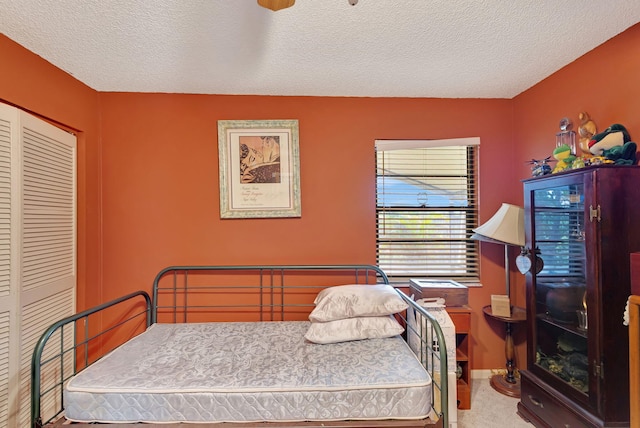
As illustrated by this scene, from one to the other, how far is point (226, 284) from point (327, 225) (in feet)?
3.30

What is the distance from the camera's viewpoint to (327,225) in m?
2.59

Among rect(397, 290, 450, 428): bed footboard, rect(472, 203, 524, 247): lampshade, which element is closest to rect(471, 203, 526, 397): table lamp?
rect(472, 203, 524, 247): lampshade

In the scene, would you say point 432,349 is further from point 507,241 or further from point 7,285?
point 7,285

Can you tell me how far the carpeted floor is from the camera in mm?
2062

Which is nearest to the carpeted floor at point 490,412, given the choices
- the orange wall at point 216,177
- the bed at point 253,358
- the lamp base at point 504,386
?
the lamp base at point 504,386

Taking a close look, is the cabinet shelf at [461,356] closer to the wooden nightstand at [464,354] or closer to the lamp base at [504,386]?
the wooden nightstand at [464,354]

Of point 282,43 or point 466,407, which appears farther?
point 466,407

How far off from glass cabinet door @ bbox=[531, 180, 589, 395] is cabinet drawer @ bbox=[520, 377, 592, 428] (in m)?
0.13

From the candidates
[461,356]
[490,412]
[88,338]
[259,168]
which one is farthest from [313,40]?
[490,412]

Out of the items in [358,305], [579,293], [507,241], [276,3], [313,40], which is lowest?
[358,305]

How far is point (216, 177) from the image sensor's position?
2.54 metres

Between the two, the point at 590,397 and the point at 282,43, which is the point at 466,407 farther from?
the point at 282,43

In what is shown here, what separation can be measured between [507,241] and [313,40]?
1983mm

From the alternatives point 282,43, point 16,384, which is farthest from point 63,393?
point 282,43
